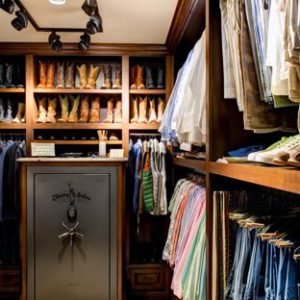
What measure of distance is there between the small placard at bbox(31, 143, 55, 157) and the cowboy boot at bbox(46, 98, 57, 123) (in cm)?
23

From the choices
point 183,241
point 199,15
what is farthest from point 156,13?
point 183,241

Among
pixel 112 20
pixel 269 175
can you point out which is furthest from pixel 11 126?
pixel 269 175

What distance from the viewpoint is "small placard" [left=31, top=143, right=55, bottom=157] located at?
3.53 meters

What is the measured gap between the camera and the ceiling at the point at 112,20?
2.59 m

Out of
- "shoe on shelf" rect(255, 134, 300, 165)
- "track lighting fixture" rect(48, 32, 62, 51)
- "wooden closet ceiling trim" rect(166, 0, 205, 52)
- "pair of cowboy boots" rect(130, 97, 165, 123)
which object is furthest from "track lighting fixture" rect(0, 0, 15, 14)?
"shoe on shelf" rect(255, 134, 300, 165)

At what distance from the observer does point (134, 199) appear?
3.48 metres

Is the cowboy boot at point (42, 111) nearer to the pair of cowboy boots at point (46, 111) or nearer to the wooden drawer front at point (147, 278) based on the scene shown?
the pair of cowboy boots at point (46, 111)

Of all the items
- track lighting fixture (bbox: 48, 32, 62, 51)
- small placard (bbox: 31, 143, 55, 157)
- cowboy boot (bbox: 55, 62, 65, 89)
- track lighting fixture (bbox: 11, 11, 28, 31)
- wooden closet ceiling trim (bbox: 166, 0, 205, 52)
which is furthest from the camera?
cowboy boot (bbox: 55, 62, 65, 89)

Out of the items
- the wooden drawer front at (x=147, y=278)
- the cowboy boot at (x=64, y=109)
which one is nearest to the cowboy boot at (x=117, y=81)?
the cowboy boot at (x=64, y=109)

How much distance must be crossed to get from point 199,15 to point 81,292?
2295 millimetres

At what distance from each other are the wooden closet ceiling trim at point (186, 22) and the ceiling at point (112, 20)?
53 mm

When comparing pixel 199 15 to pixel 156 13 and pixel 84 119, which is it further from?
pixel 84 119

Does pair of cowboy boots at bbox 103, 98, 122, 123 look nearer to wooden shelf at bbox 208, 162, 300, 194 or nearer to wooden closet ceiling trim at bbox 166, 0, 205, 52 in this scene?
wooden closet ceiling trim at bbox 166, 0, 205, 52

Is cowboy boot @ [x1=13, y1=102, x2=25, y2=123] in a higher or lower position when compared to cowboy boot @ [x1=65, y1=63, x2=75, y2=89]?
lower
